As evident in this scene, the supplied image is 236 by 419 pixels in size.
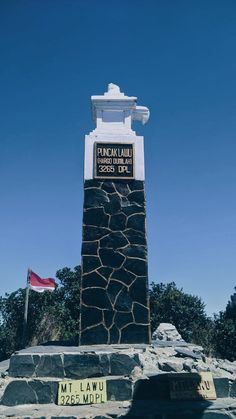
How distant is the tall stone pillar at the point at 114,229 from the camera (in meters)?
7.32

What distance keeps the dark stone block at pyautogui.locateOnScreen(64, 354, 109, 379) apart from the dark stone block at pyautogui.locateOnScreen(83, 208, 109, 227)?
3098 mm

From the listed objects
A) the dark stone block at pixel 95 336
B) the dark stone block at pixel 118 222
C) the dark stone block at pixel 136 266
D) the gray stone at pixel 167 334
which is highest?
the dark stone block at pixel 118 222

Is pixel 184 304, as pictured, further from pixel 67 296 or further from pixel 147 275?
pixel 147 275

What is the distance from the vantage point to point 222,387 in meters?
5.83

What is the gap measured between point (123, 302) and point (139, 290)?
0.46m

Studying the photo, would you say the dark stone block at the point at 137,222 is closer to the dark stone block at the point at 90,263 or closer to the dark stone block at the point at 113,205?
the dark stone block at the point at 113,205

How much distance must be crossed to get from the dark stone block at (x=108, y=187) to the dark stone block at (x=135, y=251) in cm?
151

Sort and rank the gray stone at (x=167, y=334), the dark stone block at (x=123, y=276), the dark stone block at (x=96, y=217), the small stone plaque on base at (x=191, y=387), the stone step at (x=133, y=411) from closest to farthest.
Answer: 1. the stone step at (x=133, y=411)
2. the small stone plaque on base at (x=191, y=387)
3. the dark stone block at (x=123, y=276)
4. the dark stone block at (x=96, y=217)
5. the gray stone at (x=167, y=334)

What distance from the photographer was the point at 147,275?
25.2 feet

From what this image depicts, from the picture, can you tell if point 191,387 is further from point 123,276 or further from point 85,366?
point 123,276

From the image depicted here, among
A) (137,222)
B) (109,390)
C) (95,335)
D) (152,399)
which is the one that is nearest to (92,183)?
(137,222)

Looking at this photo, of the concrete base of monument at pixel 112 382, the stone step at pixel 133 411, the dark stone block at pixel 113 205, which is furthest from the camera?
the dark stone block at pixel 113 205

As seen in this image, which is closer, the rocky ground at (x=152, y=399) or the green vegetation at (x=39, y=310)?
the rocky ground at (x=152, y=399)

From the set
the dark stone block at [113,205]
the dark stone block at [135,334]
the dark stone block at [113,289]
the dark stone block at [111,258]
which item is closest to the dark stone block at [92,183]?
the dark stone block at [113,205]
